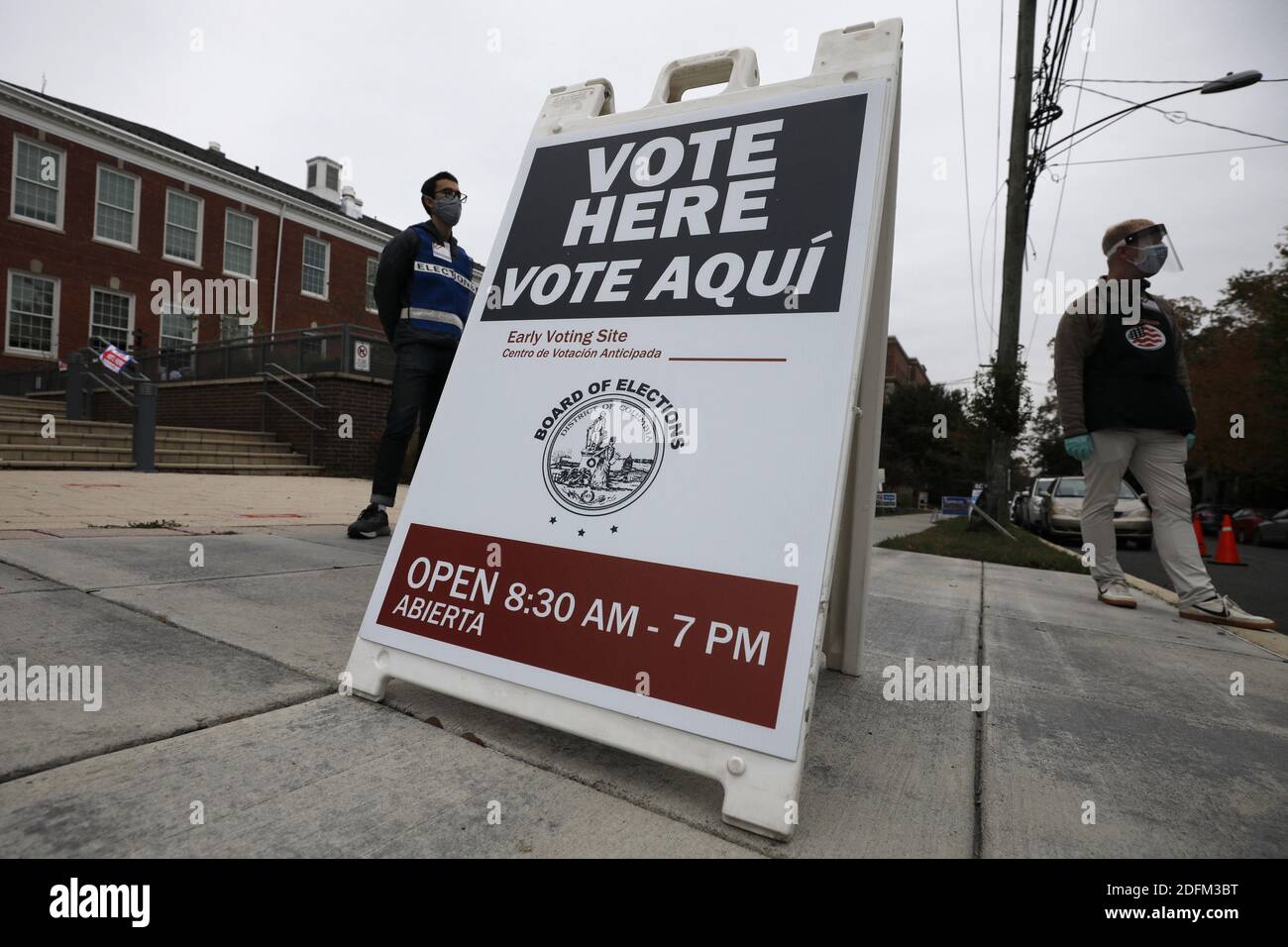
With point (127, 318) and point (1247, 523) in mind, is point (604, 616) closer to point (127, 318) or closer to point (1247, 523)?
point (1247, 523)

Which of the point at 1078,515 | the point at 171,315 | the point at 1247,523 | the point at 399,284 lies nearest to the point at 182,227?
the point at 171,315

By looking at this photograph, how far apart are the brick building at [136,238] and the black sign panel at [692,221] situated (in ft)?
71.5

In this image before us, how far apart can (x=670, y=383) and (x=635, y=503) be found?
29 centimetres

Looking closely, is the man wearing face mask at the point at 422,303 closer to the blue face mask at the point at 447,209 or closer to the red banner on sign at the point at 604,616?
the blue face mask at the point at 447,209

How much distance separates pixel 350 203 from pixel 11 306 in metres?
13.5

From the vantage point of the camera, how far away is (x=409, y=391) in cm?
373

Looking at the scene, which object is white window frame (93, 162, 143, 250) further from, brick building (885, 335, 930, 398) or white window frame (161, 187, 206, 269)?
brick building (885, 335, 930, 398)

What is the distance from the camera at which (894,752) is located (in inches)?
60.9

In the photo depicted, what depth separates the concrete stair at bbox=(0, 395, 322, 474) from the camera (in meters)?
8.92

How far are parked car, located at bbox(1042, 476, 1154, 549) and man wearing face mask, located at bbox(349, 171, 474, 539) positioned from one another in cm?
1075

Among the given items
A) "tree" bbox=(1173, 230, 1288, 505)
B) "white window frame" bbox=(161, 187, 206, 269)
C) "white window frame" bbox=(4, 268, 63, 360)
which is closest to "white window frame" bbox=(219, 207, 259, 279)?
"white window frame" bbox=(161, 187, 206, 269)

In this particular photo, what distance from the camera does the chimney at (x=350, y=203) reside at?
2866cm
